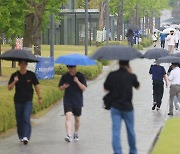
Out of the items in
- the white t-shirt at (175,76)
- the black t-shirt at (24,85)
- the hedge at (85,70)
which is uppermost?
the black t-shirt at (24,85)

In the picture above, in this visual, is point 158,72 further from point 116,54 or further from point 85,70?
point 85,70

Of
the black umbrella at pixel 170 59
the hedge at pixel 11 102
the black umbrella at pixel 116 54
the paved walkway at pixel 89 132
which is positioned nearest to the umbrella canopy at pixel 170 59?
the black umbrella at pixel 170 59

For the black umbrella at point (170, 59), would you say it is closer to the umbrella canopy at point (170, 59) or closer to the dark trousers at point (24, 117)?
the umbrella canopy at point (170, 59)

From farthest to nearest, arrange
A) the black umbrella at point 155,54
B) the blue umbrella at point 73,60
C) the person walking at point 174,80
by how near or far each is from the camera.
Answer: the black umbrella at point 155,54
the person walking at point 174,80
the blue umbrella at point 73,60

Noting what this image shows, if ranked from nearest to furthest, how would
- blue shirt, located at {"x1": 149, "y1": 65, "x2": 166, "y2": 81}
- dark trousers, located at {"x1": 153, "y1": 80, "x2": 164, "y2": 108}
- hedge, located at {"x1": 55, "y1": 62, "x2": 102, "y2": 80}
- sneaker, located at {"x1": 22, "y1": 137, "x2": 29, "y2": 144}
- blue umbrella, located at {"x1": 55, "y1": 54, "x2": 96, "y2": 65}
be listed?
blue umbrella, located at {"x1": 55, "y1": 54, "x2": 96, "y2": 65}, sneaker, located at {"x1": 22, "y1": 137, "x2": 29, "y2": 144}, blue shirt, located at {"x1": 149, "y1": 65, "x2": 166, "y2": 81}, dark trousers, located at {"x1": 153, "y1": 80, "x2": 164, "y2": 108}, hedge, located at {"x1": 55, "y1": 62, "x2": 102, "y2": 80}

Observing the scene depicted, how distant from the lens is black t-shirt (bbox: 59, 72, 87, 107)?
13.1 m

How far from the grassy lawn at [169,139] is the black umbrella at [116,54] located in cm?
214

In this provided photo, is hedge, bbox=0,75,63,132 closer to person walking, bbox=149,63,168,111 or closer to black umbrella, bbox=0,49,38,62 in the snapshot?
black umbrella, bbox=0,49,38,62

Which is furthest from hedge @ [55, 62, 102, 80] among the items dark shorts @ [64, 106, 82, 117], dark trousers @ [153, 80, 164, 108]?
dark shorts @ [64, 106, 82, 117]

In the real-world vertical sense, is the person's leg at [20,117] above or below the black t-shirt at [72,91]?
below

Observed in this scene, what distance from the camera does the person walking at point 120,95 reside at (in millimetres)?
10484

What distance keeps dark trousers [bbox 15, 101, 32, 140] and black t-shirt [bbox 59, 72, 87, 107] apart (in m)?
0.76

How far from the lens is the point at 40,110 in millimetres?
18469

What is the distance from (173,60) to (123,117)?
748cm
